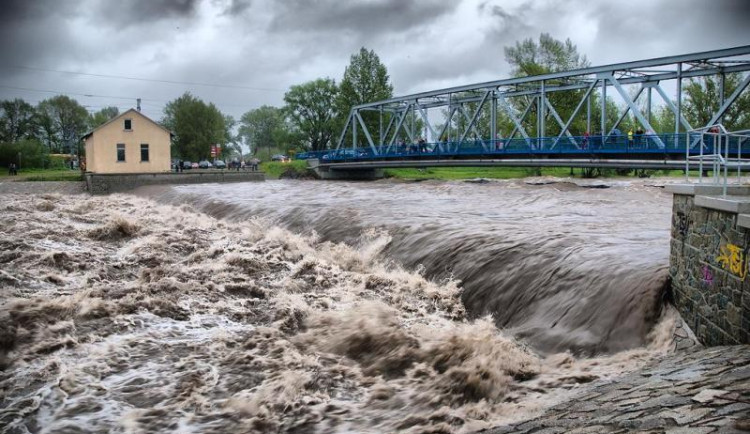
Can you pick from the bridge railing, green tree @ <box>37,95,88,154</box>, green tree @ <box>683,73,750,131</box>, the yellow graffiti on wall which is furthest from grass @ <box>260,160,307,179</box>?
green tree @ <box>37,95,88,154</box>

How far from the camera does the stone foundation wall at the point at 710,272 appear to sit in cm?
640

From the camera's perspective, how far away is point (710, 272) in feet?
23.4

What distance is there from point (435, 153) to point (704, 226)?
1595 inches

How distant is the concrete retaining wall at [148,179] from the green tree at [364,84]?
3300 centimetres

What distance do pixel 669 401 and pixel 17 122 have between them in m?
117

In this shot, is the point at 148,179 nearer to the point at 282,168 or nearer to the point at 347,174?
the point at 282,168

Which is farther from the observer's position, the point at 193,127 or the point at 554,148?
the point at 193,127

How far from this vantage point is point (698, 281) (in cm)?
739

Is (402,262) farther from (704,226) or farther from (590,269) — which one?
(704,226)

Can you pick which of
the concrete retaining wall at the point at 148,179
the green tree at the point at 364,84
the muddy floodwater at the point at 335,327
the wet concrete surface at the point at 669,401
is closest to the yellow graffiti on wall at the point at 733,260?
the wet concrete surface at the point at 669,401

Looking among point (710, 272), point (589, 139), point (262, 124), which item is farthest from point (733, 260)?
point (262, 124)

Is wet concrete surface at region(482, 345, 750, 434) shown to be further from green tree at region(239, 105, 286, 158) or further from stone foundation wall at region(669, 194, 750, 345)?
green tree at region(239, 105, 286, 158)

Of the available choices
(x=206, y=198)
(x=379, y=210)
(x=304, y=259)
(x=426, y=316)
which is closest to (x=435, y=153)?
(x=206, y=198)

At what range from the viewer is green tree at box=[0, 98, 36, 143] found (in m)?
97.9
